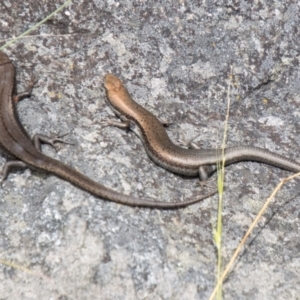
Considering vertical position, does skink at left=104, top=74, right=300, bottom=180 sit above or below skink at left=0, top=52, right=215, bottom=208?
below

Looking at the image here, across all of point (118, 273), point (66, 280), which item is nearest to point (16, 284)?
point (66, 280)

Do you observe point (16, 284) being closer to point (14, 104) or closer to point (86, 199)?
point (86, 199)

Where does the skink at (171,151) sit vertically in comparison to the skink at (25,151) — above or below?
below

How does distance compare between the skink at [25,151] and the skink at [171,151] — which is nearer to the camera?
the skink at [25,151]

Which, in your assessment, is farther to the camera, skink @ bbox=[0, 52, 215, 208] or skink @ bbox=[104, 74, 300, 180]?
skink @ bbox=[104, 74, 300, 180]

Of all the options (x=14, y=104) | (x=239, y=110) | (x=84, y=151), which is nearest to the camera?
(x=84, y=151)
